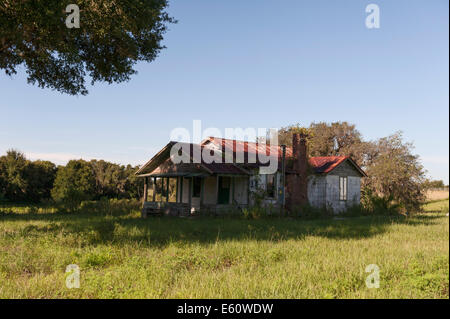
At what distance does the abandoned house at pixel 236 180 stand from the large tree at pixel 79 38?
923cm

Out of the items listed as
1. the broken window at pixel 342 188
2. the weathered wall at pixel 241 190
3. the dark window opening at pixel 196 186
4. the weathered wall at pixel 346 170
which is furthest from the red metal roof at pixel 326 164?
the dark window opening at pixel 196 186

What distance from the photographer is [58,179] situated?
4144 centimetres

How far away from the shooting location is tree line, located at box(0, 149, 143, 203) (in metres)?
38.8

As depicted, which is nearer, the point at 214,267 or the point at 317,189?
the point at 214,267

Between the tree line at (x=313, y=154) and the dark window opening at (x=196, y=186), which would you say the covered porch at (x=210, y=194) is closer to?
the dark window opening at (x=196, y=186)

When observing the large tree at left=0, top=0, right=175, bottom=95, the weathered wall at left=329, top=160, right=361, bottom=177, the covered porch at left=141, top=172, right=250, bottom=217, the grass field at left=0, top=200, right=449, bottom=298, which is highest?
the large tree at left=0, top=0, right=175, bottom=95

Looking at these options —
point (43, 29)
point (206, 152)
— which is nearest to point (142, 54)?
point (43, 29)

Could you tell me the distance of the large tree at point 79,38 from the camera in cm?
1123

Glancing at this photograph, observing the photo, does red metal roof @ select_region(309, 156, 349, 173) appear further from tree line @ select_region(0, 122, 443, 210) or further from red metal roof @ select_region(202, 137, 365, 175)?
tree line @ select_region(0, 122, 443, 210)

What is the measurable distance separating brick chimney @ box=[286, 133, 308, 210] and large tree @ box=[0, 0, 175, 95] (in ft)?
42.5

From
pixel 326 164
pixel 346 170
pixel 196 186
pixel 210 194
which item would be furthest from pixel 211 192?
pixel 346 170

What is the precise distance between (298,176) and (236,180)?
14.6ft

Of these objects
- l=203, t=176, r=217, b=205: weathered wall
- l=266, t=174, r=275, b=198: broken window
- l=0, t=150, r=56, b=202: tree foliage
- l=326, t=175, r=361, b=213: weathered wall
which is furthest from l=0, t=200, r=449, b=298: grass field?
l=0, t=150, r=56, b=202: tree foliage

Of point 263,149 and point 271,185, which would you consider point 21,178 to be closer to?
point 263,149
